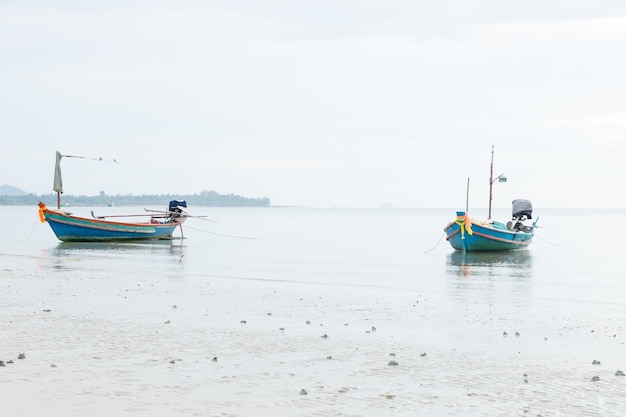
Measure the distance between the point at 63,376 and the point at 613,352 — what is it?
10.3 metres

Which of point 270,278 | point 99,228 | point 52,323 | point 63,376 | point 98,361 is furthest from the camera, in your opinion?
point 99,228

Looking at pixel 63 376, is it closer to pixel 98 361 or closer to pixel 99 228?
pixel 98 361

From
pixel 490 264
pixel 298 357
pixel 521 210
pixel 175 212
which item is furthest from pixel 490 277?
pixel 175 212

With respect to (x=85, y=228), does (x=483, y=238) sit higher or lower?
higher

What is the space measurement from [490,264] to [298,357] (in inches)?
1151

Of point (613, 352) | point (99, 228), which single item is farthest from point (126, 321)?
point (99, 228)

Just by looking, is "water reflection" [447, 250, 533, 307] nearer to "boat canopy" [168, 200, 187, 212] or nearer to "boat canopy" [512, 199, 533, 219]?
"boat canopy" [512, 199, 533, 219]

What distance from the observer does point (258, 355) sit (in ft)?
47.2

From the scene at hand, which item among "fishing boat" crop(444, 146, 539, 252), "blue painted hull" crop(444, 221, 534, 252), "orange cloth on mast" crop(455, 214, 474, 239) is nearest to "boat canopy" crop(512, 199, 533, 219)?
"fishing boat" crop(444, 146, 539, 252)

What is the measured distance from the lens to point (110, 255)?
44.3 meters

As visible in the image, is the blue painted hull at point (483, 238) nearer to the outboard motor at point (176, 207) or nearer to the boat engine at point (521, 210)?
the boat engine at point (521, 210)

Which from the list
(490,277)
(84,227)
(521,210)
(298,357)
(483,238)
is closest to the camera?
(298,357)

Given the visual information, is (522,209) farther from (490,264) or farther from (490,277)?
(490,277)

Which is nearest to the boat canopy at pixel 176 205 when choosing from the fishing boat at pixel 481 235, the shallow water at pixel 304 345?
the fishing boat at pixel 481 235
